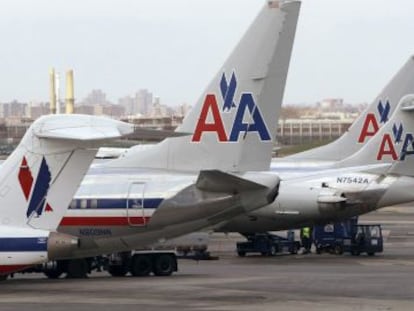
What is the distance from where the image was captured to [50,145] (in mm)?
30172

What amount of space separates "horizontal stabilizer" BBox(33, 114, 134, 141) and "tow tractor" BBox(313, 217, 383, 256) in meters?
25.0

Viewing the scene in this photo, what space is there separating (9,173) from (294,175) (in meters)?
23.1

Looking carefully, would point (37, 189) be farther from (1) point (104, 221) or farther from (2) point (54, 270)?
(2) point (54, 270)

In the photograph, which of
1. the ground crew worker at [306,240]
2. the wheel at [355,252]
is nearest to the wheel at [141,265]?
the wheel at [355,252]

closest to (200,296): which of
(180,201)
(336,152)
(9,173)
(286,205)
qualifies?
(180,201)

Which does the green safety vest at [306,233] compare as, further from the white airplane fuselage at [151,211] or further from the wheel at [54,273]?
the white airplane fuselage at [151,211]

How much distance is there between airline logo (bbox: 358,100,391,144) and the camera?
5800 cm

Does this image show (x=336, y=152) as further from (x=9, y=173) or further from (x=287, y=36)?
(x=9, y=173)

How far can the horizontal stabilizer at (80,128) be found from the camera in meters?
29.3

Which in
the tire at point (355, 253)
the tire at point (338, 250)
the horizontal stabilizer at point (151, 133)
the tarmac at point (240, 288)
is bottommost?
the tarmac at point (240, 288)

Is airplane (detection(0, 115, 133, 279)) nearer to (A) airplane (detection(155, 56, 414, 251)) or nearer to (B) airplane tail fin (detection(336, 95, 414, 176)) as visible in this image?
(A) airplane (detection(155, 56, 414, 251))

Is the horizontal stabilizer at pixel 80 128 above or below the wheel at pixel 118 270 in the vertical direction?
above

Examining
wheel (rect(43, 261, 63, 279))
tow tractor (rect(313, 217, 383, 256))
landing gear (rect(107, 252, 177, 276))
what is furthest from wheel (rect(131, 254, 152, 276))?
tow tractor (rect(313, 217, 383, 256))

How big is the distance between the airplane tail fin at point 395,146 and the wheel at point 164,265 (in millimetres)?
14477
